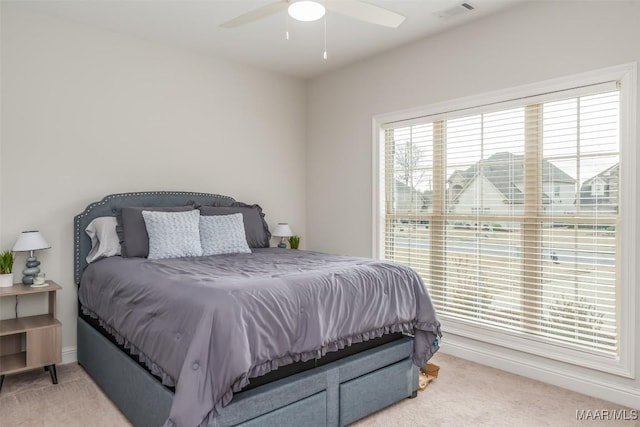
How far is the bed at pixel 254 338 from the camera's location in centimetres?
176

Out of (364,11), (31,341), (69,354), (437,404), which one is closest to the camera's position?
(364,11)

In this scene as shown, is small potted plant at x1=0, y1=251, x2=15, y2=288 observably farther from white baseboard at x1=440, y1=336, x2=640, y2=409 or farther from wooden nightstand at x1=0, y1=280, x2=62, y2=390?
white baseboard at x1=440, y1=336, x2=640, y2=409

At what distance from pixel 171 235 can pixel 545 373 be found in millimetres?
3016

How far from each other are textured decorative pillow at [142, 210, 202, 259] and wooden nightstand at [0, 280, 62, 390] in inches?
29.7

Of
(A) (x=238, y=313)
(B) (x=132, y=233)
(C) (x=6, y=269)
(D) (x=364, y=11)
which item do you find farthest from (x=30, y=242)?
(D) (x=364, y=11)

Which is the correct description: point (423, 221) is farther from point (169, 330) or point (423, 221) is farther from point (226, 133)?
point (169, 330)

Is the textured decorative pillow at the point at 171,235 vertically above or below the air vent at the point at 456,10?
below

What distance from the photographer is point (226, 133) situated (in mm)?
4406

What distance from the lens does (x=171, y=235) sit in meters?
3.24

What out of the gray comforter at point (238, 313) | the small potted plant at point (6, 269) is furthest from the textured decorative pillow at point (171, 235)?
the small potted plant at point (6, 269)

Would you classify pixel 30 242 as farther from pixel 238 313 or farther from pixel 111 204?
pixel 238 313

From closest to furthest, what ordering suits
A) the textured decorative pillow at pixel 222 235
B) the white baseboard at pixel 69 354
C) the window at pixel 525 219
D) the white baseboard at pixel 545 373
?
the white baseboard at pixel 545 373, the window at pixel 525 219, the white baseboard at pixel 69 354, the textured decorative pillow at pixel 222 235

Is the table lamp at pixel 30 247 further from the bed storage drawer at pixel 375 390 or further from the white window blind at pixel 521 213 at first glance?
the white window blind at pixel 521 213

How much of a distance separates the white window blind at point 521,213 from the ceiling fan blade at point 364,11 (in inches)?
53.8
